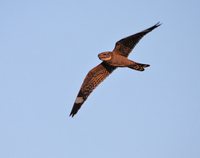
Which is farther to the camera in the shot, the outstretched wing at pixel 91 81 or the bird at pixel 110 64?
the outstretched wing at pixel 91 81

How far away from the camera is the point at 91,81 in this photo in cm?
1313

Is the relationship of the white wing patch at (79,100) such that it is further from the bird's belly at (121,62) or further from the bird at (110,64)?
the bird's belly at (121,62)

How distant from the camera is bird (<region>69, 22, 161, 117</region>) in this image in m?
12.0

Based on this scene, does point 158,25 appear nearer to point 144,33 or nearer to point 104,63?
point 144,33

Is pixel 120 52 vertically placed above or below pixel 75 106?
above

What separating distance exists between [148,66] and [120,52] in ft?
3.49

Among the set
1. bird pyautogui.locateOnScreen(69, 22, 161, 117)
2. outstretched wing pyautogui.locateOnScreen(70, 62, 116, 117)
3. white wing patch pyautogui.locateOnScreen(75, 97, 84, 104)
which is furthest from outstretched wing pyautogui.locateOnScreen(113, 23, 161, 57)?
white wing patch pyautogui.locateOnScreen(75, 97, 84, 104)

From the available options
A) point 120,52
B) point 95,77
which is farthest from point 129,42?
point 95,77

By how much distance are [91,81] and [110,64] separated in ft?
3.54

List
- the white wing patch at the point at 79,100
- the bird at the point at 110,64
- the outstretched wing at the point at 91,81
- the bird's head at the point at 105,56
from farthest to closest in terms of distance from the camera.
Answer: the white wing patch at the point at 79,100 → the outstretched wing at the point at 91,81 → the bird's head at the point at 105,56 → the bird at the point at 110,64

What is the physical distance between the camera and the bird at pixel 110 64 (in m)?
12.0

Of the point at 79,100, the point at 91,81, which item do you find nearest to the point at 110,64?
the point at 91,81

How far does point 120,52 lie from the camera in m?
12.4

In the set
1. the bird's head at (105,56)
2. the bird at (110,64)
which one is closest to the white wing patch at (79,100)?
the bird at (110,64)
